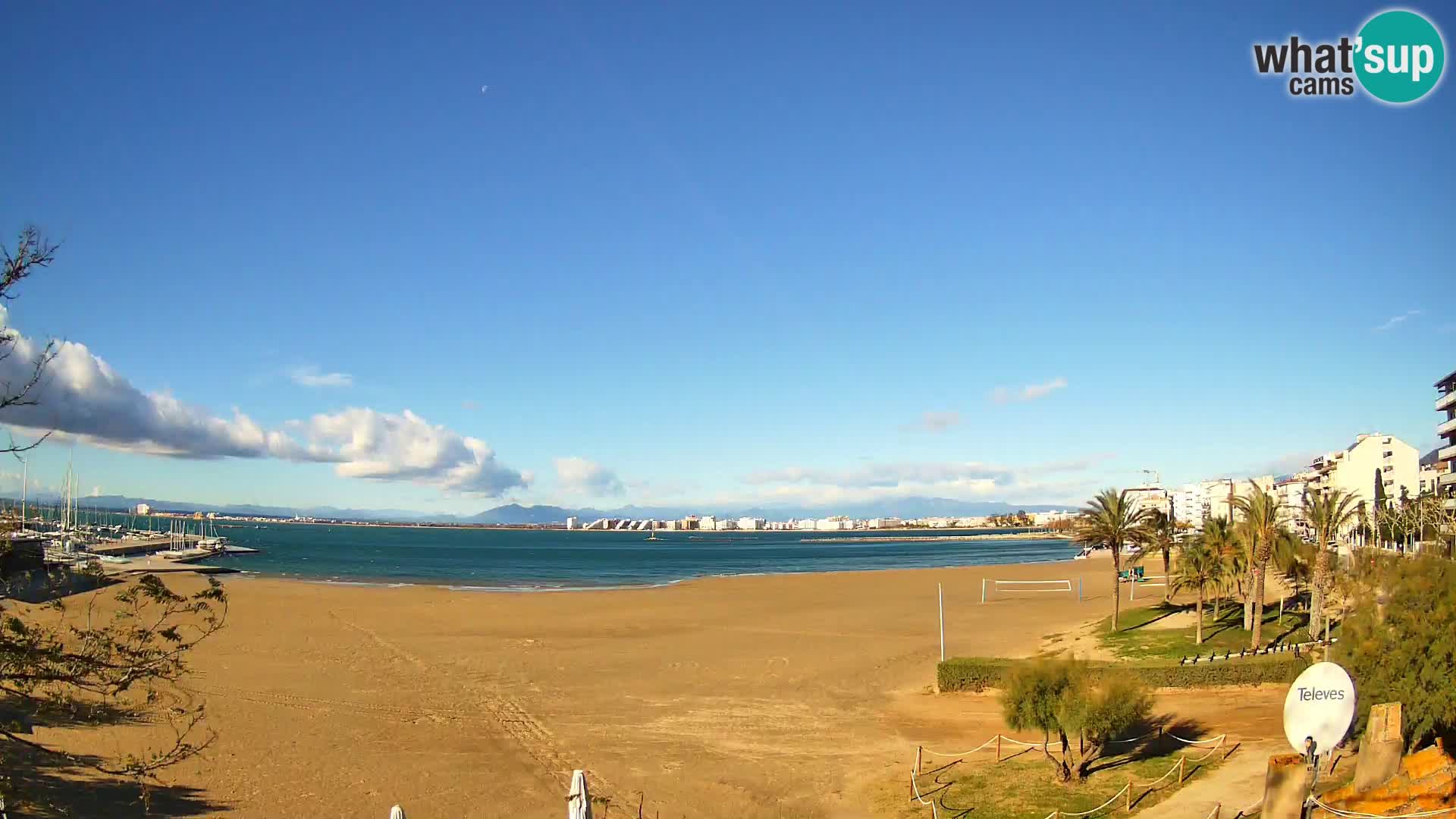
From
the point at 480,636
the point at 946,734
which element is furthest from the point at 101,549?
the point at 946,734

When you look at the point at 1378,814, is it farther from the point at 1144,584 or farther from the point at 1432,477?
the point at 1432,477

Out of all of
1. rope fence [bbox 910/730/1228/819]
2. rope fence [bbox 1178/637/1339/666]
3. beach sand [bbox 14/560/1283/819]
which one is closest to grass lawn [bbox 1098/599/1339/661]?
rope fence [bbox 1178/637/1339/666]

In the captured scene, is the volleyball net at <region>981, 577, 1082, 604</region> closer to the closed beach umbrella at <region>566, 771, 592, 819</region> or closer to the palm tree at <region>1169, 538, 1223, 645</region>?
the palm tree at <region>1169, 538, 1223, 645</region>

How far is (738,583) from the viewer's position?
77250 mm

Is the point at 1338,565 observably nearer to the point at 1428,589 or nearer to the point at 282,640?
the point at 1428,589

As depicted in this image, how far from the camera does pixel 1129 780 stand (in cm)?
1720

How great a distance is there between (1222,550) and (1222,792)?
2268 cm

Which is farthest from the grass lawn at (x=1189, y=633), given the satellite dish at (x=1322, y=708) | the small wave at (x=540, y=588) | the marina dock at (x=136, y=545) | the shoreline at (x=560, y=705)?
the marina dock at (x=136, y=545)

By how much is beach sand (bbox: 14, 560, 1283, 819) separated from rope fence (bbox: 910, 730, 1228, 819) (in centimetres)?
80

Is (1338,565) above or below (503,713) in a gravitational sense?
above

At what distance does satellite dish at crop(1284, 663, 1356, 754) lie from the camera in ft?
A: 41.0

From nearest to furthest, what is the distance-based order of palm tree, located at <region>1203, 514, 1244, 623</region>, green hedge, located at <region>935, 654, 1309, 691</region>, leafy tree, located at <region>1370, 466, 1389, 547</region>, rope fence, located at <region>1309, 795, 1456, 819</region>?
1. rope fence, located at <region>1309, 795, 1456, 819</region>
2. green hedge, located at <region>935, 654, 1309, 691</region>
3. palm tree, located at <region>1203, 514, 1244, 623</region>
4. leafy tree, located at <region>1370, 466, 1389, 547</region>

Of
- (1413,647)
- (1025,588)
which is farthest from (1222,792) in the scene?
(1025,588)

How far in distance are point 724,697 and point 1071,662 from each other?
11.8 m
